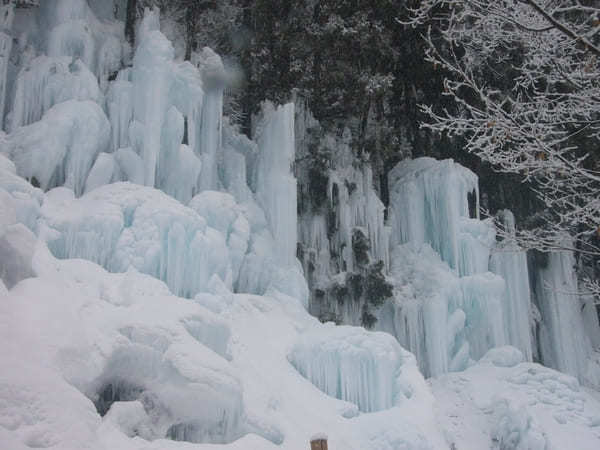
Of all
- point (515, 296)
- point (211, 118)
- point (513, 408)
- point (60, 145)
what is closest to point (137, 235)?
point (60, 145)

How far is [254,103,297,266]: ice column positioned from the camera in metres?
15.5

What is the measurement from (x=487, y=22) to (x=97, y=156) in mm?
8660

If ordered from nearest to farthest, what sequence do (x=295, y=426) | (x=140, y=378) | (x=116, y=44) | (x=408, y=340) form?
1. (x=140, y=378)
2. (x=295, y=426)
3. (x=116, y=44)
4. (x=408, y=340)

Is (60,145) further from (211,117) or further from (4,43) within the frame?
(211,117)

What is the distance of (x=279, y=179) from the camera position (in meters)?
16.0

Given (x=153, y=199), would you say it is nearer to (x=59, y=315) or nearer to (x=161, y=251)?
(x=161, y=251)

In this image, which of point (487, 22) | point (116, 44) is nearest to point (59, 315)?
point (487, 22)

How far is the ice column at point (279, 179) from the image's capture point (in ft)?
50.7

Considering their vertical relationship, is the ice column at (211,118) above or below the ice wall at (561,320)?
above

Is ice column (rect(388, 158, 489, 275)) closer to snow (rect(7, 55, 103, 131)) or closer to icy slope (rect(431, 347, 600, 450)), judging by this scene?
icy slope (rect(431, 347, 600, 450))

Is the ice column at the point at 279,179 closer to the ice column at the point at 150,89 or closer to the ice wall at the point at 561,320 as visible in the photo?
the ice column at the point at 150,89

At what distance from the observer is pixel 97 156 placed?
12.7 meters

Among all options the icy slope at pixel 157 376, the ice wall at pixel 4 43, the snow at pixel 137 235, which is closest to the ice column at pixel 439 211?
the icy slope at pixel 157 376

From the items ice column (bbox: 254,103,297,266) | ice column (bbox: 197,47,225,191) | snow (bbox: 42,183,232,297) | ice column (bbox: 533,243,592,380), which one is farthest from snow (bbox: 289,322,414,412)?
ice column (bbox: 533,243,592,380)
